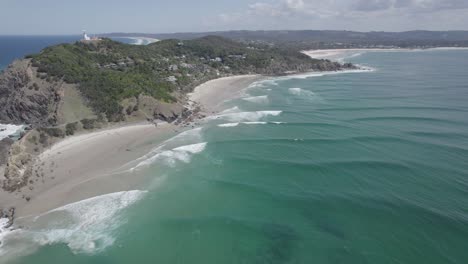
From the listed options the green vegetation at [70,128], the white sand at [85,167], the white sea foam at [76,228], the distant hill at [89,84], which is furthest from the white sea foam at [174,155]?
the green vegetation at [70,128]

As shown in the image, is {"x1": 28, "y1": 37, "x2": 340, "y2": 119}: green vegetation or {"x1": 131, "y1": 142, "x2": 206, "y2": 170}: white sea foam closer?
{"x1": 131, "y1": 142, "x2": 206, "y2": 170}: white sea foam

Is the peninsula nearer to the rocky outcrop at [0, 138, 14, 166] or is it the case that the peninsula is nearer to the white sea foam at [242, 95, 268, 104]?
the rocky outcrop at [0, 138, 14, 166]

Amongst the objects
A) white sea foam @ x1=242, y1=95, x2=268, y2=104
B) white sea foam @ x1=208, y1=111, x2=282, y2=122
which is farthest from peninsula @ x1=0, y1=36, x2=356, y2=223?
white sea foam @ x1=242, y1=95, x2=268, y2=104

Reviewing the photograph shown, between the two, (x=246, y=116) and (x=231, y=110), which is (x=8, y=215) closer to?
(x=246, y=116)

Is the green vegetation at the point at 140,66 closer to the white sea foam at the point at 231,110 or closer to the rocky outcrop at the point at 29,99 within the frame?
the rocky outcrop at the point at 29,99

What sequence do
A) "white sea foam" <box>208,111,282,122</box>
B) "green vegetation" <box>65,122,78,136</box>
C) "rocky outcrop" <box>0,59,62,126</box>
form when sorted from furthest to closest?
"white sea foam" <box>208,111,282,122</box> < "rocky outcrop" <box>0,59,62,126</box> < "green vegetation" <box>65,122,78,136</box>

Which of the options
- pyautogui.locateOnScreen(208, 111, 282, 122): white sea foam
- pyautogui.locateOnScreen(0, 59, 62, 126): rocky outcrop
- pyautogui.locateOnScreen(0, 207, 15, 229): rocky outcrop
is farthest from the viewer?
pyautogui.locateOnScreen(208, 111, 282, 122): white sea foam

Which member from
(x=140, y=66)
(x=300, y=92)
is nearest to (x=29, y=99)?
(x=140, y=66)
